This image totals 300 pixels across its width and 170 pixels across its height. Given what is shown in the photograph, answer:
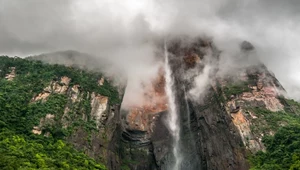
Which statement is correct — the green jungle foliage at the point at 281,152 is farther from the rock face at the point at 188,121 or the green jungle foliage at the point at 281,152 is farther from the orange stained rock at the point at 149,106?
the orange stained rock at the point at 149,106

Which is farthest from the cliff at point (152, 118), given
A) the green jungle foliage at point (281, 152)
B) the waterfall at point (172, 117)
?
the waterfall at point (172, 117)

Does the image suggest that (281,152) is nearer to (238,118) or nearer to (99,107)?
(238,118)

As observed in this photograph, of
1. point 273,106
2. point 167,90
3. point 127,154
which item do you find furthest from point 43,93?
point 273,106

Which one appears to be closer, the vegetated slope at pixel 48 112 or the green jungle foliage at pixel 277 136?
the vegetated slope at pixel 48 112

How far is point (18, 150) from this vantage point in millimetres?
36062

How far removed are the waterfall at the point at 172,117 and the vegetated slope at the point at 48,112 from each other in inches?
517

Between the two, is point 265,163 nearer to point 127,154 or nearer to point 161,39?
point 127,154

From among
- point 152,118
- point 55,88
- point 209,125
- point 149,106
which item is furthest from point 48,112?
point 209,125

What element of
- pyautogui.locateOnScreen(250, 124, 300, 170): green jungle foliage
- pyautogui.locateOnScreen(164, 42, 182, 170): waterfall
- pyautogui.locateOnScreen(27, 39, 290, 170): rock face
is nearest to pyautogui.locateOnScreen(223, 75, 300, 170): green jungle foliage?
pyautogui.locateOnScreen(250, 124, 300, 170): green jungle foliage

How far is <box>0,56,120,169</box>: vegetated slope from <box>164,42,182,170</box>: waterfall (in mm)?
13131

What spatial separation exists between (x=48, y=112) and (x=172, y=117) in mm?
28287

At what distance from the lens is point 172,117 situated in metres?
70.8

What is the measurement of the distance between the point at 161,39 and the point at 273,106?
39.8 m

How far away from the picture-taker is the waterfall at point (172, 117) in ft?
202
